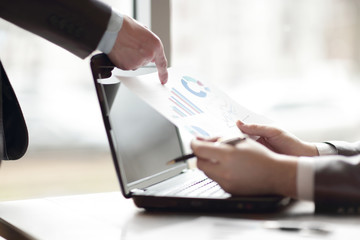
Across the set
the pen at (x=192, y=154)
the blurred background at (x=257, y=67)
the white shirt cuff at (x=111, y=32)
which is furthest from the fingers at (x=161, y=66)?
the blurred background at (x=257, y=67)

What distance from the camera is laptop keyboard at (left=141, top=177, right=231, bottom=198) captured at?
2.82ft

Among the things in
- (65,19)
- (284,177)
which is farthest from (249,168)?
(65,19)

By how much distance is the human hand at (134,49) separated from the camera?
0.98 m

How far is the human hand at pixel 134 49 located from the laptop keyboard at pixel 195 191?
0.67 ft

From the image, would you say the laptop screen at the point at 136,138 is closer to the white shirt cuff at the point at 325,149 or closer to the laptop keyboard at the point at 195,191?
the laptop keyboard at the point at 195,191

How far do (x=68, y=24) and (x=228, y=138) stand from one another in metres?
0.34

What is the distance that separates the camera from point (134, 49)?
99 centimetres

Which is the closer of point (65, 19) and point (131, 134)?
point (65, 19)

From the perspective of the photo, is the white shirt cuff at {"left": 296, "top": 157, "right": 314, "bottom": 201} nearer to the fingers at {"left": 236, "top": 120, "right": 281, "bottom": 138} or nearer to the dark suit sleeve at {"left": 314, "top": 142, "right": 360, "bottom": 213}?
the dark suit sleeve at {"left": 314, "top": 142, "right": 360, "bottom": 213}

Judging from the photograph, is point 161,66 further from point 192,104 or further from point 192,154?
point 192,154

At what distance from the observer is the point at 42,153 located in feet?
12.3

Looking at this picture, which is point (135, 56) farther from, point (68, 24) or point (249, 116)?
point (249, 116)

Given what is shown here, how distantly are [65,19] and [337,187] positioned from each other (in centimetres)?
53

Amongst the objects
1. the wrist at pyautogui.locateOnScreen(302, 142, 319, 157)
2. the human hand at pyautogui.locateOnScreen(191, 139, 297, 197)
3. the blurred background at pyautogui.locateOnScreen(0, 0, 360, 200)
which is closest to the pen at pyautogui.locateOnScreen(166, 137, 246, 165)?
the human hand at pyautogui.locateOnScreen(191, 139, 297, 197)
